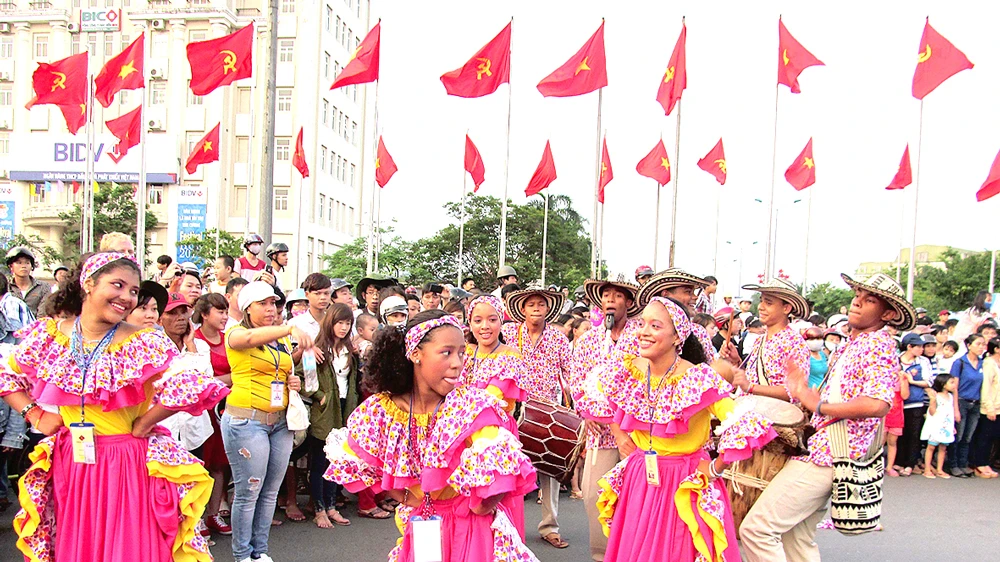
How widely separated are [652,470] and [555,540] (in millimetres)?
2618

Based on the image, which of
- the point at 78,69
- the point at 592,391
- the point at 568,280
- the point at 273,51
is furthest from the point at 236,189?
the point at 592,391

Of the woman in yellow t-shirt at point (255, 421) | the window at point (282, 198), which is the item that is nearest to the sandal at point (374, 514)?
the woman in yellow t-shirt at point (255, 421)

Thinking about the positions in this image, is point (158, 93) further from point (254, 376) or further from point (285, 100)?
point (254, 376)

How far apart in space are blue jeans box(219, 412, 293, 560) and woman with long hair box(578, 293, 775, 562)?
7.63 ft

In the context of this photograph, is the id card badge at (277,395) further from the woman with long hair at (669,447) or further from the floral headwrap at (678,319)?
the floral headwrap at (678,319)

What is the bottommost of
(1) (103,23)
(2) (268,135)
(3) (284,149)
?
(2) (268,135)

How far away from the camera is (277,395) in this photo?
5.50 m

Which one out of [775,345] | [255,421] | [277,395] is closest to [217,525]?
[255,421]

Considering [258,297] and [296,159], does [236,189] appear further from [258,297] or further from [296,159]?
[258,297]

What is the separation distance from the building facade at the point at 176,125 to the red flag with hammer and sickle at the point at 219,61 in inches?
1291

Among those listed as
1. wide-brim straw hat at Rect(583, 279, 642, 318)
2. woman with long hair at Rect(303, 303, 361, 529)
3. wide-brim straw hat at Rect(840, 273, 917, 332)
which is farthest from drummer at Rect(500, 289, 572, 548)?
wide-brim straw hat at Rect(840, 273, 917, 332)

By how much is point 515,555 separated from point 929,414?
939 centimetres

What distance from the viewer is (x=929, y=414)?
1077 cm

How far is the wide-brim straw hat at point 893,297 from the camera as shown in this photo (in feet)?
16.2
